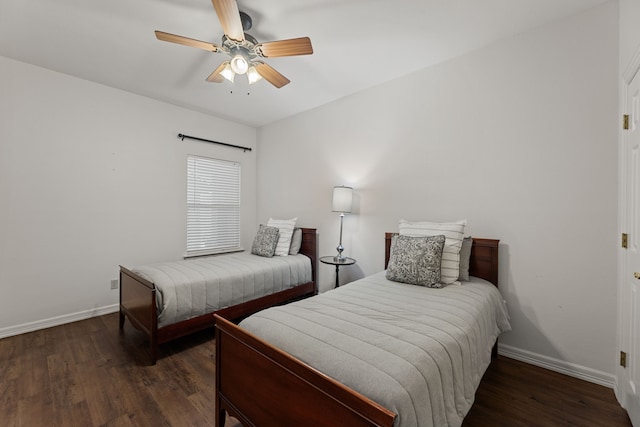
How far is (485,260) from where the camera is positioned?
2.37 meters

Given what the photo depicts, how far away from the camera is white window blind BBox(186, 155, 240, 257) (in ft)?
13.3

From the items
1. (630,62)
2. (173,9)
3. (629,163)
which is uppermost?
(173,9)

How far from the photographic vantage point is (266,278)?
3033mm

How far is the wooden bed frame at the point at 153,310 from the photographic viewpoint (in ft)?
7.23

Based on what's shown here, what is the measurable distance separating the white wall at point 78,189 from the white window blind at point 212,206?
143 millimetres

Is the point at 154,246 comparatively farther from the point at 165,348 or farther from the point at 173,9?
the point at 173,9

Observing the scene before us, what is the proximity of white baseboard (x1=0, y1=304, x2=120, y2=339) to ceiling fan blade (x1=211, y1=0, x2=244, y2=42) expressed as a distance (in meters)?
3.41

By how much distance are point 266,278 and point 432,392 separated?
227 centimetres

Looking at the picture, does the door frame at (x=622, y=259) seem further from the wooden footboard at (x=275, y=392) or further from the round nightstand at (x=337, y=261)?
the round nightstand at (x=337, y=261)

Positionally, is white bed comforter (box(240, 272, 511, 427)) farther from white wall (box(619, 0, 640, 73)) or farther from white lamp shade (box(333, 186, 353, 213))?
white wall (box(619, 0, 640, 73))

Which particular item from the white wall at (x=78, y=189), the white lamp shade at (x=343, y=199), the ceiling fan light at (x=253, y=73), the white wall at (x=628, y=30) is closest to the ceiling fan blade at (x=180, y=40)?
the ceiling fan light at (x=253, y=73)

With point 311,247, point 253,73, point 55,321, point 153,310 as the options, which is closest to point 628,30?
point 253,73

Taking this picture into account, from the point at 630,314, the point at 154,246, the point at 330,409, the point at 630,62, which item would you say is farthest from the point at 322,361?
the point at 154,246

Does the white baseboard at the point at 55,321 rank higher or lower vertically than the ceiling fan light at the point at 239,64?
lower
